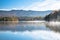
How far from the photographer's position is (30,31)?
205cm

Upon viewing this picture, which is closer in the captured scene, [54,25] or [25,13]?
[54,25]

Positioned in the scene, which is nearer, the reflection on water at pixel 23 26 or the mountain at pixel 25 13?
the reflection on water at pixel 23 26

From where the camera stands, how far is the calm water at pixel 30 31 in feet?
6.36

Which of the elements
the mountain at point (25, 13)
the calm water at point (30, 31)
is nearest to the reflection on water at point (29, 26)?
the calm water at point (30, 31)

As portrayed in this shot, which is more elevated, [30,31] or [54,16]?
[54,16]

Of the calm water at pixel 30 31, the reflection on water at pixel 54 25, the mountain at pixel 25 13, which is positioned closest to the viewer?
the calm water at pixel 30 31

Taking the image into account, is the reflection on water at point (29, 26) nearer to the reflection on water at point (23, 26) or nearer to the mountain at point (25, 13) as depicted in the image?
the reflection on water at point (23, 26)

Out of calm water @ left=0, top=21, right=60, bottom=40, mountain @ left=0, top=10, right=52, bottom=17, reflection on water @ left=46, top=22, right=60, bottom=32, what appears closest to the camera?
calm water @ left=0, top=21, right=60, bottom=40

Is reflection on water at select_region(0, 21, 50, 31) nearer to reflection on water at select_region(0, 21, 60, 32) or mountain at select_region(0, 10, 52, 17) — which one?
reflection on water at select_region(0, 21, 60, 32)

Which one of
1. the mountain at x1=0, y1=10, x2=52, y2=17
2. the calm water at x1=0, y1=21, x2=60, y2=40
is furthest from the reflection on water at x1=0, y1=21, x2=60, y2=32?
the mountain at x1=0, y1=10, x2=52, y2=17

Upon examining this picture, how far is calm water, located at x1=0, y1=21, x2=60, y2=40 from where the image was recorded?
6.36ft

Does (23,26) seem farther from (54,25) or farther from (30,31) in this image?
(54,25)

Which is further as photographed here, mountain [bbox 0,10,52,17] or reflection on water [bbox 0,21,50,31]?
mountain [bbox 0,10,52,17]

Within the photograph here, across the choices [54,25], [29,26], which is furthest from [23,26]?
[54,25]
